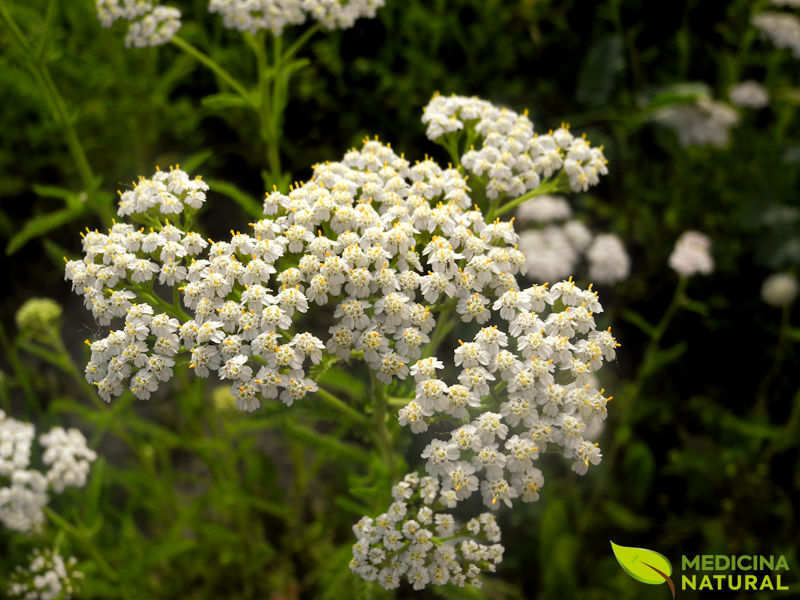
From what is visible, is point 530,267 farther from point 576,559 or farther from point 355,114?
point 355,114

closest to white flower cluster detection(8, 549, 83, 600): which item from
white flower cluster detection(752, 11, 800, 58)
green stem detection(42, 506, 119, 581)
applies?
green stem detection(42, 506, 119, 581)

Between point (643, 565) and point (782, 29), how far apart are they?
11.6 ft

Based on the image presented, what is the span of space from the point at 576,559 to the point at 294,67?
3161 millimetres

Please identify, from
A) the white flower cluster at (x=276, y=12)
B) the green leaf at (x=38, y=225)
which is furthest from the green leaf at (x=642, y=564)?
the green leaf at (x=38, y=225)

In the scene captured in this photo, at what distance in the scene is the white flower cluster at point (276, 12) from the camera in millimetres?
3105

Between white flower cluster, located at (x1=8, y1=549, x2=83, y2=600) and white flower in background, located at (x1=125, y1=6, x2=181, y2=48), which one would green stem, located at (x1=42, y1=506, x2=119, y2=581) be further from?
white flower in background, located at (x1=125, y1=6, x2=181, y2=48)

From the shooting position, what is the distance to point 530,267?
411cm

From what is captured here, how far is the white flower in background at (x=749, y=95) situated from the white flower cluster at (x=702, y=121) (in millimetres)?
85

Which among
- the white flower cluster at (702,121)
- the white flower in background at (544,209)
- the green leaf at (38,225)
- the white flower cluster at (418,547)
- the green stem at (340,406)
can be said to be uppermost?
the white flower cluster at (702,121)

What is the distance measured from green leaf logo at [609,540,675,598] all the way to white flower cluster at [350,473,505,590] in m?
0.73

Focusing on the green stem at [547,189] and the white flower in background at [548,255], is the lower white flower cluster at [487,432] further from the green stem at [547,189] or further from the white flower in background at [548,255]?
the white flower in background at [548,255]

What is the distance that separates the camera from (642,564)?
288 centimetres

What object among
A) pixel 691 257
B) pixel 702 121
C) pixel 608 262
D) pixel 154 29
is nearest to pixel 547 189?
pixel 608 262

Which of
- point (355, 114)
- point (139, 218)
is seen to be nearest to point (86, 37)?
point (355, 114)
